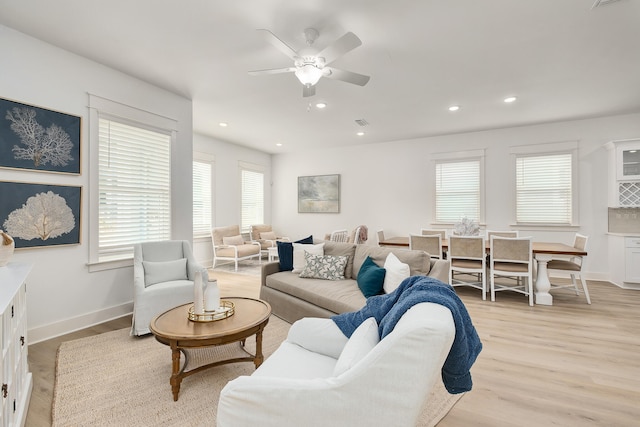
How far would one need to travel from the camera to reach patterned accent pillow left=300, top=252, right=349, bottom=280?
11.1 feet

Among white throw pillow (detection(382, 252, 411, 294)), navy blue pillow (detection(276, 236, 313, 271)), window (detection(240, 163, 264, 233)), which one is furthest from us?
window (detection(240, 163, 264, 233))

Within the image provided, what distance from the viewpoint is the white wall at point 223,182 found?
6234mm

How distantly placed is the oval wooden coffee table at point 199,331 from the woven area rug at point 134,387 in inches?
4.8

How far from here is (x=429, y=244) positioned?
459 cm

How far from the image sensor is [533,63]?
3.17m

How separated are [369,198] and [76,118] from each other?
5333 millimetres

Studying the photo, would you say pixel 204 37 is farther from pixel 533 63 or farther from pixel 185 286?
pixel 533 63

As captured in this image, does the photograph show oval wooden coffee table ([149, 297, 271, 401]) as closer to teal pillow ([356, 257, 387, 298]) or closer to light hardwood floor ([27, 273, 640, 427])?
light hardwood floor ([27, 273, 640, 427])

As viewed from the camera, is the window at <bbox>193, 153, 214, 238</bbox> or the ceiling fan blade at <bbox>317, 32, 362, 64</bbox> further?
the window at <bbox>193, 153, 214, 238</bbox>

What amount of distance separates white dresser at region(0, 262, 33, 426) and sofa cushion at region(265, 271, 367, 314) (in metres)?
2.09

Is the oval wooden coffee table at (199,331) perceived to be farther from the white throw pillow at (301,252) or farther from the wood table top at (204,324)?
the white throw pillow at (301,252)

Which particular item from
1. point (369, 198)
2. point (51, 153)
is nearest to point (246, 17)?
point (51, 153)

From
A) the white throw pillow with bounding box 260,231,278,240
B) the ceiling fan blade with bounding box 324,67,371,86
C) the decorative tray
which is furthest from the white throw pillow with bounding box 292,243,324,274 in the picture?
Answer: the white throw pillow with bounding box 260,231,278,240

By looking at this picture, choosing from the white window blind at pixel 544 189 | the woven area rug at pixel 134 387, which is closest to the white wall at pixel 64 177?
the woven area rug at pixel 134 387
